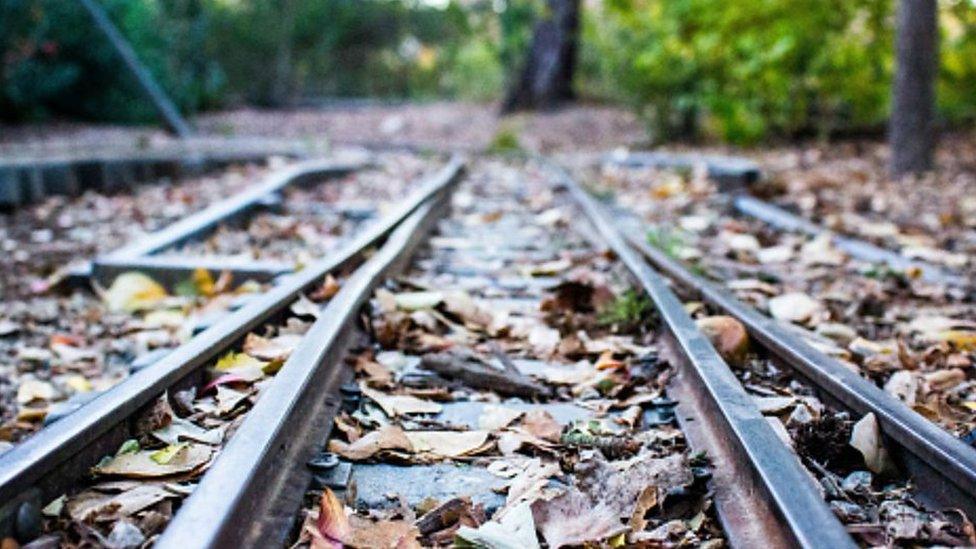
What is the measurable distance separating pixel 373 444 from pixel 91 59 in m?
14.7

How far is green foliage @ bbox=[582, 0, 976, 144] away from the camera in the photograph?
11320 mm

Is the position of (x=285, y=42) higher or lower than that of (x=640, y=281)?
higher

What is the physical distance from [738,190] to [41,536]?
673 centimetres

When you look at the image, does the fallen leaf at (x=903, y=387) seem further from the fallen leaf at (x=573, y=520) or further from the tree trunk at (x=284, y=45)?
the tree trunk at (x=284, y=45)

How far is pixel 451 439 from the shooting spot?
236 centimetres

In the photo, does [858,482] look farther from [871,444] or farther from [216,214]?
[216,214]

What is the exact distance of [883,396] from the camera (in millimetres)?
2312

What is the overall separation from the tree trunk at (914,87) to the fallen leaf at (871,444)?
6.55 metres

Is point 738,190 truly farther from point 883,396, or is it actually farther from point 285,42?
point 285,42

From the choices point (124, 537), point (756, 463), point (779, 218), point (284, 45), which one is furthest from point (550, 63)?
point (124, 537)

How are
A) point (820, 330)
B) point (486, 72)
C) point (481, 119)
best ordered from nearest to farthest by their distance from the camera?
point (820, 330), point (481, 119), point (486, 72)

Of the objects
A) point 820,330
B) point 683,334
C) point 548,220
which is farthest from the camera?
point 548,220

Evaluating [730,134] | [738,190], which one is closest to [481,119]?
[730,134]

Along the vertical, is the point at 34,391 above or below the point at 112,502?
below
